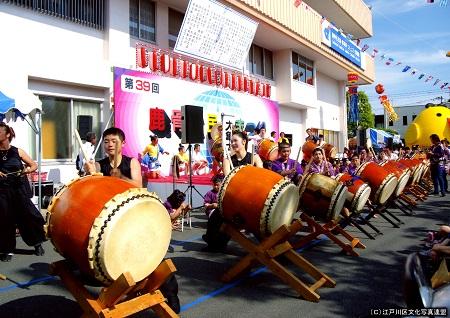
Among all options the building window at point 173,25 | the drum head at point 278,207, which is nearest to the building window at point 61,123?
the building window at point 173,25

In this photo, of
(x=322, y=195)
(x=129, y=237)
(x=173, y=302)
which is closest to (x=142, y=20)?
(x=322, y=195)

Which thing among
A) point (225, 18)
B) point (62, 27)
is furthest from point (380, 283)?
point (225, 18)

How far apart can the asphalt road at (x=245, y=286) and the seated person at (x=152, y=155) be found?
13.7ft

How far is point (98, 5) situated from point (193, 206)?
5002 millimetres

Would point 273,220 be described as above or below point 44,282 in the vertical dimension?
above

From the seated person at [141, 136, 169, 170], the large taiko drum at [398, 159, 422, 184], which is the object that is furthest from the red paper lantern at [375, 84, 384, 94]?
the seated person at [141, 136, 169, 170]

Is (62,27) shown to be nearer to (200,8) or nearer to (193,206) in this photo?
(200,8)

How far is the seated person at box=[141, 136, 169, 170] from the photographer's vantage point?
31.7ft

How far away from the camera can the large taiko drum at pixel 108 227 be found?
2424 millimetres

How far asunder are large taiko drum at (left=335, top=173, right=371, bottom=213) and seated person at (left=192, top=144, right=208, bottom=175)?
19.5 feet

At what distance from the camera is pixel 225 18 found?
1105 cm

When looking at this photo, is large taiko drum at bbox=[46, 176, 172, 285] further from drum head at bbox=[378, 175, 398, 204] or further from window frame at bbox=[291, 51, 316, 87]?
window frame at bbox=[291, 51, 316, 87]

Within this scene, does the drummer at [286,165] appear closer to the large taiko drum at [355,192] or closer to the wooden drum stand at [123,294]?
the large taiko drum at [355,192]

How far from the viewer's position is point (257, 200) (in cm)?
360
